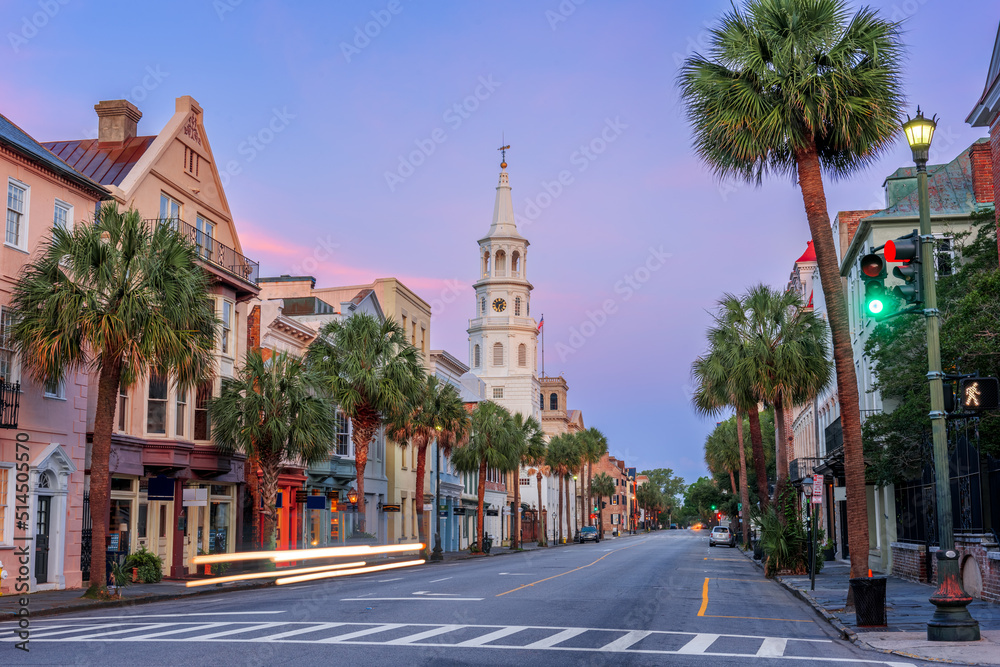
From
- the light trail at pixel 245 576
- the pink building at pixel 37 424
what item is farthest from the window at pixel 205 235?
the light trail at pixel 245 576

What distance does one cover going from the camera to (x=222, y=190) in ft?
119

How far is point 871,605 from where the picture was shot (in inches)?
617

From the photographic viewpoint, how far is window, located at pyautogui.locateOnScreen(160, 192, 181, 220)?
32031 millimetres

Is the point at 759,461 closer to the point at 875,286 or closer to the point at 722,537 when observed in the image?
the point at 875,286

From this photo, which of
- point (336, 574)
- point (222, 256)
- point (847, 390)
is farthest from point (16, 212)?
point (847, 390)

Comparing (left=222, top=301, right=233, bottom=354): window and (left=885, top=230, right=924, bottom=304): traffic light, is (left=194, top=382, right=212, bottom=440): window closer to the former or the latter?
(left=222, top=301, right=233, bottom=354): window

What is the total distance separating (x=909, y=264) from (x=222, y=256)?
2619 cm

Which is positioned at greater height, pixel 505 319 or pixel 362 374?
pixel 505 319

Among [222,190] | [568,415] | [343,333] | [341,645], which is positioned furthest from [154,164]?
[568,415]

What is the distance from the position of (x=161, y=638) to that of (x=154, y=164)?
2102cm

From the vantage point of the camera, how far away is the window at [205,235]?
111 feet

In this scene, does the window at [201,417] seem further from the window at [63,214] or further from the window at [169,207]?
the window at [63,214]

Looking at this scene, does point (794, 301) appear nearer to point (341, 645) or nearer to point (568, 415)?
point (341, 645)

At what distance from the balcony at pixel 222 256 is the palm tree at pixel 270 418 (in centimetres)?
358
